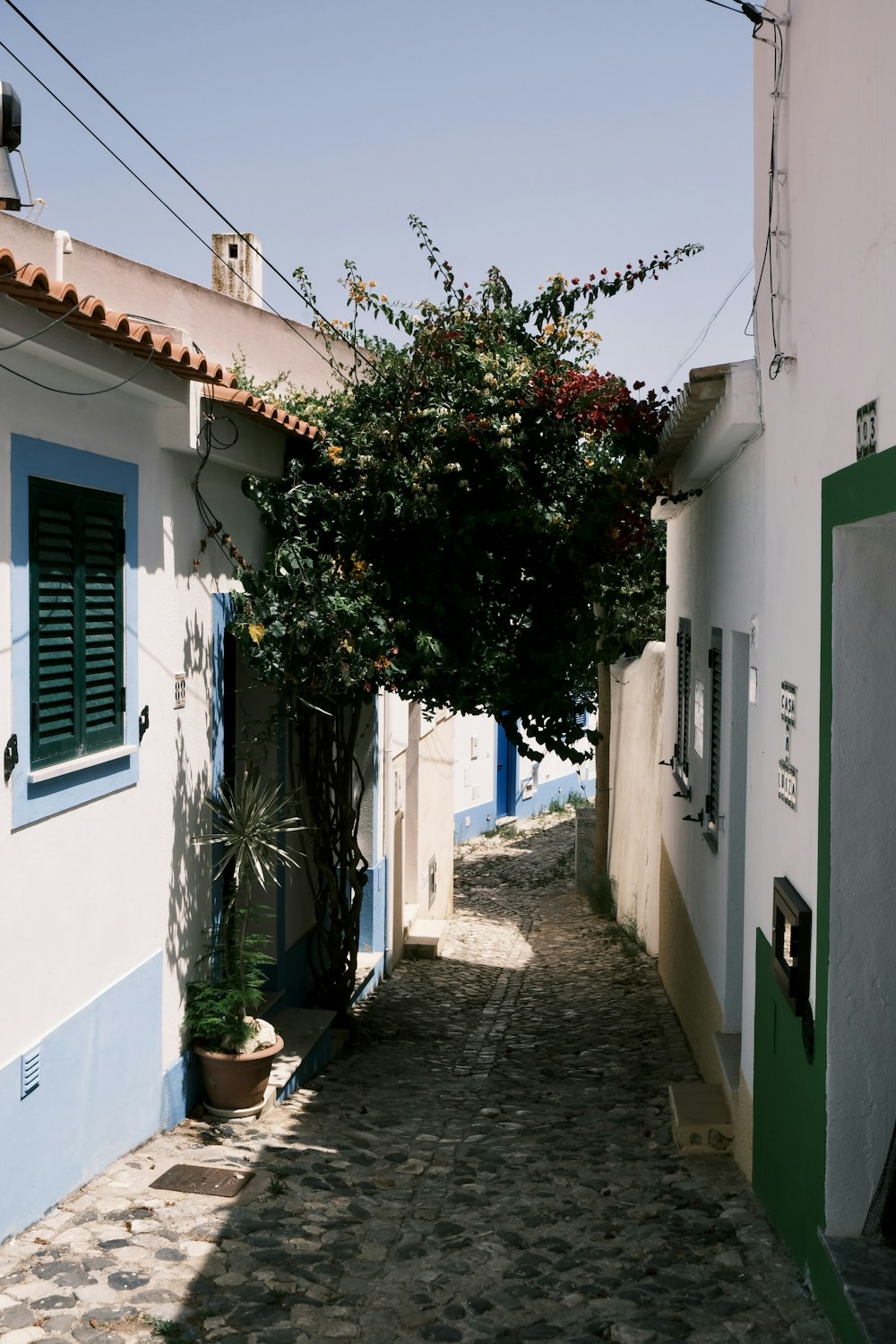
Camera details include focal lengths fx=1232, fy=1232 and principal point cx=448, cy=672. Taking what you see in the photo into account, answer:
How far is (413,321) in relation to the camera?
27.5ft

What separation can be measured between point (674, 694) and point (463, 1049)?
3.62 m

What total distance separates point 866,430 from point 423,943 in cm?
971

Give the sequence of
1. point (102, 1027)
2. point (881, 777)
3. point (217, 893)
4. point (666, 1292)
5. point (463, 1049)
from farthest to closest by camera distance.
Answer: point (463, 1049), point (217, 893), point (102, 1027), point (666, 1292), point (881, 777)

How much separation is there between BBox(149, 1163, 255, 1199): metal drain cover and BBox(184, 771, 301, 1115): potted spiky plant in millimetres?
842

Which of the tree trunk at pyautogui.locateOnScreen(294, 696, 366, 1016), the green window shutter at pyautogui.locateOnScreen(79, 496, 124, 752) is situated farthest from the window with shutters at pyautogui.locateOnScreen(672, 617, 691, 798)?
the green window shutter at pyautogui.locateOnScreen(79, 496, 124, 752)

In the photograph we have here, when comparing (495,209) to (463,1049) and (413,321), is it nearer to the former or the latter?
(413,321)

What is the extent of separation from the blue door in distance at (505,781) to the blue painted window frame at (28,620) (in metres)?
17.8

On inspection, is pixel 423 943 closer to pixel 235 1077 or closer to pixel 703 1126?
pixel 235 1077

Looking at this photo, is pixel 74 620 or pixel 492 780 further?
pixel 492 780

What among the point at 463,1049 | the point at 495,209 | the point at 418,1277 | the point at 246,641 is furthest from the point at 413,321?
the point at 418,1277

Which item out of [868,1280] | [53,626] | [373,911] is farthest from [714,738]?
[373,911]

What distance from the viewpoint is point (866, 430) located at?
3.62 meters

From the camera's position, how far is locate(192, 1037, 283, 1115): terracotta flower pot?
21.6ft

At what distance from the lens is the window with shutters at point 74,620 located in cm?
506
